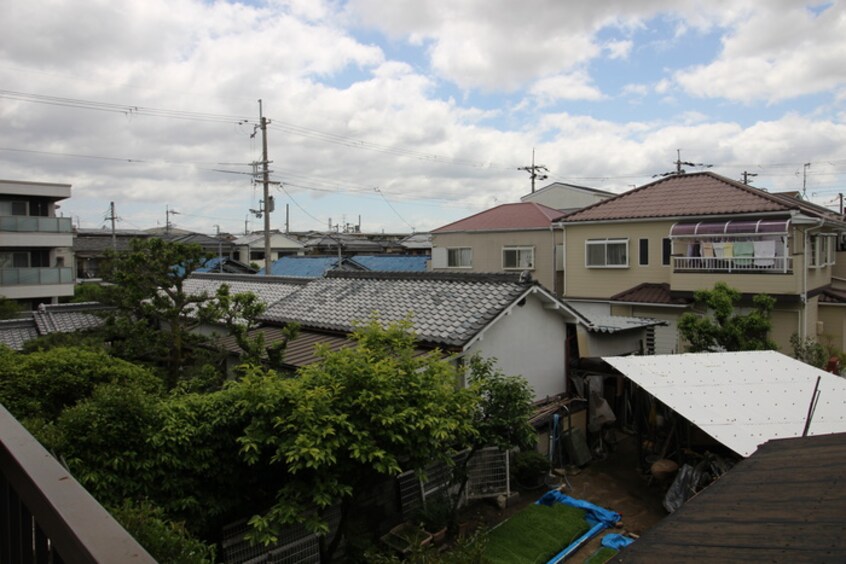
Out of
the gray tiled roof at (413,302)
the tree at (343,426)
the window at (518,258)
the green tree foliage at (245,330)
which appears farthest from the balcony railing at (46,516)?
the window at (518,258)

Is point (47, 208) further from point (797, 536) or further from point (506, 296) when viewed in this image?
point (797, 536)

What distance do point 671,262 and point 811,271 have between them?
4.46 meters

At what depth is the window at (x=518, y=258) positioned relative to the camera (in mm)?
27172

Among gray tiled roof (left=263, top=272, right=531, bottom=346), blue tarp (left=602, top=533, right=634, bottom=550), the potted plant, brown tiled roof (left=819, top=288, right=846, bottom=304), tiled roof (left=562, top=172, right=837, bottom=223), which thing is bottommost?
blue tarp (left=602, top=533, right=634, bottom=550)

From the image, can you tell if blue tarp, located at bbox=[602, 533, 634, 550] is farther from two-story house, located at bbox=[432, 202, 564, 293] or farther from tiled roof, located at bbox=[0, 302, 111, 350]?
two-story house, located at bbox=[432, 202, 564, 293]

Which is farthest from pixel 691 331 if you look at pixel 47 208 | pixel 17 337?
pixel 47 208

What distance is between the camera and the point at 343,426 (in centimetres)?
670

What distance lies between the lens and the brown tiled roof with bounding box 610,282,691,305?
1947cm

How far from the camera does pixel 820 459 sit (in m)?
3.12

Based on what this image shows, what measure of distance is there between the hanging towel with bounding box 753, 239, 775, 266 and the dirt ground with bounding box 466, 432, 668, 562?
8943 mm

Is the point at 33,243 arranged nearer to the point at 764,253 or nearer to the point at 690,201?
the point at 690,201

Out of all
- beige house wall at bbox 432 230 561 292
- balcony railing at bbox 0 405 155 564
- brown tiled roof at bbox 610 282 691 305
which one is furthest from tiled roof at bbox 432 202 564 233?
balcony railing at bbox 0 405 155 564

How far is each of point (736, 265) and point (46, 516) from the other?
20738 mm

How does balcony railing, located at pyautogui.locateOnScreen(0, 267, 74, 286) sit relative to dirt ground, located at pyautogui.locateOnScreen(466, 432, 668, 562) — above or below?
above
